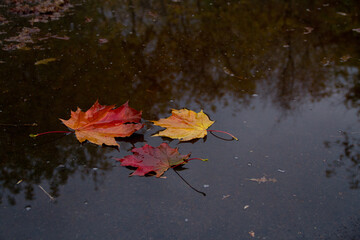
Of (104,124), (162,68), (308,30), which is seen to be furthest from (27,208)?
(308,30)

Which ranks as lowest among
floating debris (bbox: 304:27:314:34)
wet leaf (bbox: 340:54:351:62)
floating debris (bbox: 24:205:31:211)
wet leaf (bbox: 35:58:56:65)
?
floating debris (bbox: 24:205:31:211)

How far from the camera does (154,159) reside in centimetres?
213

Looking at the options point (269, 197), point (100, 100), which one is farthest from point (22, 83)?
point (269, 197)

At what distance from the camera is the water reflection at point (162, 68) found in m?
2.31

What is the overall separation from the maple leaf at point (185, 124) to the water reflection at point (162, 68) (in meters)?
0.20

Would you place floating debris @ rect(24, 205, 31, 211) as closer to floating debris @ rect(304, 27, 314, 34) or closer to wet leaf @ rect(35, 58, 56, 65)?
wet leaf @ rect(35, 58, 56, 65)

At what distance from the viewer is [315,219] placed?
1802mm

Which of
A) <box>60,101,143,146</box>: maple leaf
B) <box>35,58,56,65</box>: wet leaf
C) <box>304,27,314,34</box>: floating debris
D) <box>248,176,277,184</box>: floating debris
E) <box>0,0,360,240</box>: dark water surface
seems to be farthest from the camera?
<box>304,27,314,34</box>: floating debris

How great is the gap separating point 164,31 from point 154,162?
8.50 feet

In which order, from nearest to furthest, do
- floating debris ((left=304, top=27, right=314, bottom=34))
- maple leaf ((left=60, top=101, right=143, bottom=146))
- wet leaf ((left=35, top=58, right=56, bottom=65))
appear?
1. maple leaf ((left=60, top=101, right=143, bottom=146))
2. wet leaf ((left=35, top=58, right=56, bottom=65))
3. floating debris ((left=304, top=27, right=314, bottom=34))

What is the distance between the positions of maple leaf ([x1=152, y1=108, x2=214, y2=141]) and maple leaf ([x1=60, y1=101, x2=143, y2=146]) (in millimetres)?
203

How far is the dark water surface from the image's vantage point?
1810 mm

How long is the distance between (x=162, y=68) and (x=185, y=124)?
3.52ft

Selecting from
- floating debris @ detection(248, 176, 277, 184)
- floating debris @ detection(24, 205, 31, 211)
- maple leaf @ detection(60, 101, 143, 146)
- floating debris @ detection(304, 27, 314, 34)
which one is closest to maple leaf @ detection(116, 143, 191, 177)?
maple leaf @ detection(60, 101, 143, 146)
